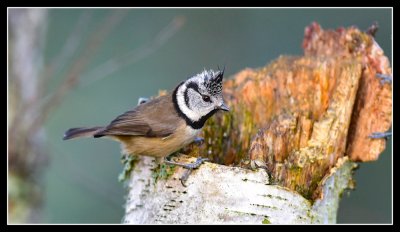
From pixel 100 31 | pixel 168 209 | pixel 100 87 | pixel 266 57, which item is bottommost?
pixel 168 209

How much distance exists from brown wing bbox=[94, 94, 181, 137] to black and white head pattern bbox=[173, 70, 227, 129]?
0.08 meters

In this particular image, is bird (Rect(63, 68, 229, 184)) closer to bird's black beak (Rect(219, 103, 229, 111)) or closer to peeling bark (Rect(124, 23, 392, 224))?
bird's black beak (Rect(219, 103, 229, 111))

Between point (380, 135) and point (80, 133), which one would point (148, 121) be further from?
point (380, 135)

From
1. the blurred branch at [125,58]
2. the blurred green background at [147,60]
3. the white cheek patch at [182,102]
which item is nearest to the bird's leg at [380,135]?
the white cheek patch at [182,102]

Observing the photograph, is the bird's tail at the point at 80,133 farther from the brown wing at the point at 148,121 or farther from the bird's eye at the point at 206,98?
the bird's eye at the point at 206,98

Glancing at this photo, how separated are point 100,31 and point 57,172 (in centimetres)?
318

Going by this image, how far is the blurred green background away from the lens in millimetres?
6367

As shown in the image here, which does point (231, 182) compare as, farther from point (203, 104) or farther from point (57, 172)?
point (57, 172)

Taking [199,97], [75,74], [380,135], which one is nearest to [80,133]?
[75,74]

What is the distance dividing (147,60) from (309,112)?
367cm

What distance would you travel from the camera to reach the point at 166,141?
3863 mm

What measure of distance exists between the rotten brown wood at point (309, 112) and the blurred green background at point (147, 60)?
2028mm

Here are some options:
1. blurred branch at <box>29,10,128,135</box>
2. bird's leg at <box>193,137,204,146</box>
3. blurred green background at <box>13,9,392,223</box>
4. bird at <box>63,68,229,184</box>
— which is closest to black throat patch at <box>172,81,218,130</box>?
bird at <box>63,68,229,184</box>

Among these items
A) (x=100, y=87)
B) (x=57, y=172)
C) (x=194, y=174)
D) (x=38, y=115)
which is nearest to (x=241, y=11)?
(x=100, y=87)
